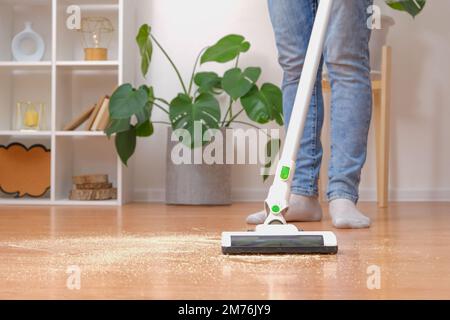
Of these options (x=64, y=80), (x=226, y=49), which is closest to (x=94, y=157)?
(x=64, y=80)

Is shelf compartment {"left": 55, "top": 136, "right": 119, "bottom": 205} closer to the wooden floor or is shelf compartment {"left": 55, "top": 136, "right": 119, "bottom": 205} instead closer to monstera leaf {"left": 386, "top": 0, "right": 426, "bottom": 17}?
the wooden floor

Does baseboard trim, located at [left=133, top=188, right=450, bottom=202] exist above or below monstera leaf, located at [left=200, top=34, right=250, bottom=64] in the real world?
below

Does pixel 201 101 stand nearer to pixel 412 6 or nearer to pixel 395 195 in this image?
pixel 412 6

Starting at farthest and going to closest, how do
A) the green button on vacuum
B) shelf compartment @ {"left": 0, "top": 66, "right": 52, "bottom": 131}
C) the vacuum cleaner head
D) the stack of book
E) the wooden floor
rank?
shelf compartment @ {"left": 0, "top": 66, "right": 52, "bottom": 131} < the stack of book < the green button on vacuum < the vacuum cleaner head < the wooden floor

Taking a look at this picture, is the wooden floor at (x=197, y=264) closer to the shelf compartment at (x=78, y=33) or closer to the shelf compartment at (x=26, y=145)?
the shelf compartment at (x=26, y=145)

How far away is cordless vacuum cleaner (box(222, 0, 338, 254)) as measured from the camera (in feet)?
4.50

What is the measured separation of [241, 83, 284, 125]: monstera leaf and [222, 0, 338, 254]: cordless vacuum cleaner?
1371 millimetres

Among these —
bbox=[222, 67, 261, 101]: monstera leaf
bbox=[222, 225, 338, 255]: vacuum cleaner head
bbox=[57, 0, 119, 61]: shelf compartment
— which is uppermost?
bbox=[57, 0, 119, 61]: shelf compartment

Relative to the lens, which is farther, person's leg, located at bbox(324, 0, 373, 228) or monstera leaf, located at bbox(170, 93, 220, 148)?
monstera leaf, located at bbox(170, 93, 220, 148)

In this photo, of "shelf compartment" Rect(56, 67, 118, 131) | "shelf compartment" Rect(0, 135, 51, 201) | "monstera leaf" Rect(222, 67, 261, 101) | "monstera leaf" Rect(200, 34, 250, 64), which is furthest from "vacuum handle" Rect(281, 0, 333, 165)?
"shelf compartment" Rect(56, 67, 118, 131)

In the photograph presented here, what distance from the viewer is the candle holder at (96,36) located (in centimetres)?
325

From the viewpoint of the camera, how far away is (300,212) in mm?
2043

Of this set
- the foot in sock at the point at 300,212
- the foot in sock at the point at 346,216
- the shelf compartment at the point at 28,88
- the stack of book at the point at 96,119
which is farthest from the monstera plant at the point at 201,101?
the foot in sock at the point at 346,216

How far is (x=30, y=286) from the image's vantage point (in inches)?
41.3
